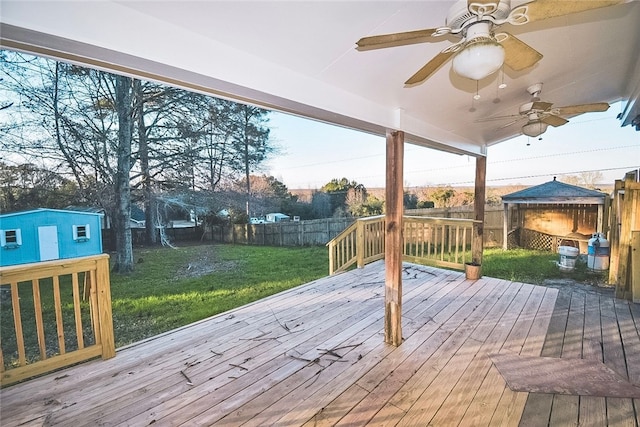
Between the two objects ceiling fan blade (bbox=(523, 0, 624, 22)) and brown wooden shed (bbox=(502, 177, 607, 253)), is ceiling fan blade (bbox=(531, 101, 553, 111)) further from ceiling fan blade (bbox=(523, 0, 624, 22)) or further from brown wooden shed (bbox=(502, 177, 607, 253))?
brown wooden shed (bbox=(502, 177, 607, 253))

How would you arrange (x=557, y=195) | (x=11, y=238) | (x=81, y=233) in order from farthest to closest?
(x=557, y=195) → (x=81, y=233) → (x=11, y=238)

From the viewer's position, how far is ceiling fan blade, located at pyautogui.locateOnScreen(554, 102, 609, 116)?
2.65 m

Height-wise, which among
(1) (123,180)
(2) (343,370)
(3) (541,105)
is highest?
(3) (541,105)

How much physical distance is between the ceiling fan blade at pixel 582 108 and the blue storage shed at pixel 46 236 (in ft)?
15.5

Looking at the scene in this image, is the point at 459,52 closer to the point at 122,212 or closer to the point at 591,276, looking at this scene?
the point at 122,212

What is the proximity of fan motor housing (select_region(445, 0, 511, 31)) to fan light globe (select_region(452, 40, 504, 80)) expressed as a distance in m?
0.11

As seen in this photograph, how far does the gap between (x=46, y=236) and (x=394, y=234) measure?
9.93 feet

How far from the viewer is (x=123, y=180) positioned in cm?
318

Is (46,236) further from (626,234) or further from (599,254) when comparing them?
(599,254)

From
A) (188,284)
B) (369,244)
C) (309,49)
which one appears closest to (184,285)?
(188,284)

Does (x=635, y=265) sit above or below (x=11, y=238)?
below

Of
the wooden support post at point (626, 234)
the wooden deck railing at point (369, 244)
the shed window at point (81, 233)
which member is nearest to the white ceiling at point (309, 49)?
the wooden support post at point (626, 234)

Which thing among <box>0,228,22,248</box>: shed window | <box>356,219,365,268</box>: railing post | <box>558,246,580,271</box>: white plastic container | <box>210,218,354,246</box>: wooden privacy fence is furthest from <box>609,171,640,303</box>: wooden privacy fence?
<box>0,228,22,248</box>: shed window

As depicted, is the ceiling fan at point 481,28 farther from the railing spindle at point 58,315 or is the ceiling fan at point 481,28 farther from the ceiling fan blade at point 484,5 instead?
the railing spindle at point 58,315
